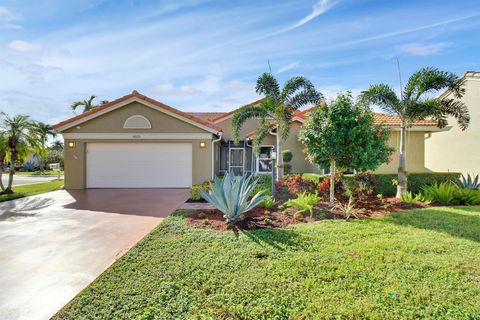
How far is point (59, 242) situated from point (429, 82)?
45.7ft

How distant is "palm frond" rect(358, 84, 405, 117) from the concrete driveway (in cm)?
952

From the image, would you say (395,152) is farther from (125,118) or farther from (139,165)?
(125,118)

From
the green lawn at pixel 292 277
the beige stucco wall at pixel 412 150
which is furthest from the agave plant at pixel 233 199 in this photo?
the beige stucco wall at pixel 412 150

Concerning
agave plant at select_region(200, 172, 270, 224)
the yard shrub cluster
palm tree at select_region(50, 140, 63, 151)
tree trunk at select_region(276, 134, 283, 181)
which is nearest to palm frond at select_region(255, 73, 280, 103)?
tree trunk at select_region(276, 134, 283, 181)

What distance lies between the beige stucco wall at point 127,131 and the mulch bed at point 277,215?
7127 millimetres

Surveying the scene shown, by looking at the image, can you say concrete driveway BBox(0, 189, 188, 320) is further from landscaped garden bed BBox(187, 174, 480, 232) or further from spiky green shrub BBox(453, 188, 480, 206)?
spiky green shrub BBox(453, 188, 480, 206)

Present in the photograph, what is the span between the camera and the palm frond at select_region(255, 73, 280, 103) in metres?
14.1

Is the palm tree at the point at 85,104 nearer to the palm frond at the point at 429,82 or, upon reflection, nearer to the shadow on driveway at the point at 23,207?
the shadow on driveway at the point at 23,207

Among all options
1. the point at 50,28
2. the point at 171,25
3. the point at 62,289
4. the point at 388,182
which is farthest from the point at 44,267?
the point at 388,182

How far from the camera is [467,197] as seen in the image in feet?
34.7

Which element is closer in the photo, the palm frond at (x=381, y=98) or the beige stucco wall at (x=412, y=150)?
the palm frond at (x=381, y=98)

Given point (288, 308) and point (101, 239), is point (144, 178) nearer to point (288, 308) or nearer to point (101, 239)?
point (101, 239)

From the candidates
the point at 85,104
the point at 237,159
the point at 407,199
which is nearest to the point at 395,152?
the point at 407,199

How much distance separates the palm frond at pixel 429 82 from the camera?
1057 cm
